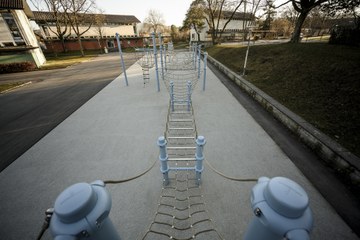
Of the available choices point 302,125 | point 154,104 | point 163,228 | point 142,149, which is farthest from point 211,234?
point 154,104

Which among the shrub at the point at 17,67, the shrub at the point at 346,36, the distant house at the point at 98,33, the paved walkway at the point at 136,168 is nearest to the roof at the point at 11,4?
the shrub at the point at 17,67

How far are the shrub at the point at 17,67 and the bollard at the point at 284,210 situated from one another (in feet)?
73.4

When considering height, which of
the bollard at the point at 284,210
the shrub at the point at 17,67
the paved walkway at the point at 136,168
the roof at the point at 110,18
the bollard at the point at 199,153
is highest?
the roof at the point at 110,18

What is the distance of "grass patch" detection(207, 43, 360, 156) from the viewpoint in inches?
163

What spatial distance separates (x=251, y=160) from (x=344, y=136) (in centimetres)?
234

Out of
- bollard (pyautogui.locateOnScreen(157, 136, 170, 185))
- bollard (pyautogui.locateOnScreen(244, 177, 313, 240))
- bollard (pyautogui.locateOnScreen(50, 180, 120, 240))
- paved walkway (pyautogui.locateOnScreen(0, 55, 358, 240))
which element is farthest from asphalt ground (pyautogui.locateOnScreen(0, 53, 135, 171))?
bollard (pyautogui.locateOnScreen(244, 177, 313, 240))

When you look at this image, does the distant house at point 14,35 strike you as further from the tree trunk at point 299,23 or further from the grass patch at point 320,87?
the tree trunk at point 299,23

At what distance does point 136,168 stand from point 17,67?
20047 millimetres

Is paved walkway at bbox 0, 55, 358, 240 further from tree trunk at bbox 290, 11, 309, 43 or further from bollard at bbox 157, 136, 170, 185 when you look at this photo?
tree trunk at bbox 290, 11, 309, 43

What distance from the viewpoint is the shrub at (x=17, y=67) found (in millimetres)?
14971

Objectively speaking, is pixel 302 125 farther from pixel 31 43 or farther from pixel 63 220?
pixel 31 43

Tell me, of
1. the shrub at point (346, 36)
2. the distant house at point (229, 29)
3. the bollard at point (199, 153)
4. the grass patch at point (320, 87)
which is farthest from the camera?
the distant house at point (229, 29)

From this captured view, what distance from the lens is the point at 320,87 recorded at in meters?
5.80

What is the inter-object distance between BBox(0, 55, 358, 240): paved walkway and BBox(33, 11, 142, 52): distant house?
3621 cm
